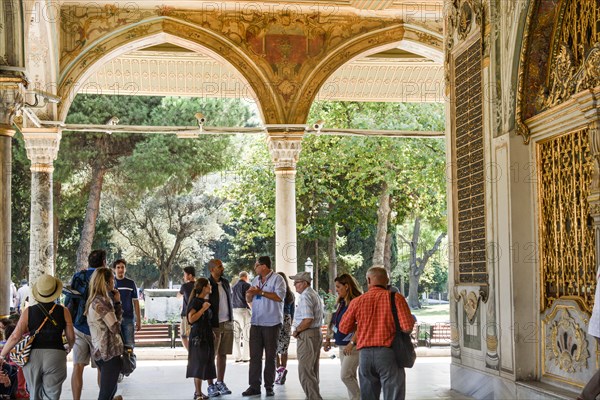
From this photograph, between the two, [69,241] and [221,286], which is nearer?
[221,286]

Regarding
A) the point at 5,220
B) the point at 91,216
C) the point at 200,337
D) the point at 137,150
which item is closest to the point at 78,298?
the point at 200,337

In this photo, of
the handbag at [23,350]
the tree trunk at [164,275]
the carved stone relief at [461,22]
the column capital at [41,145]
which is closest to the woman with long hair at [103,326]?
the handbag at [23,350]

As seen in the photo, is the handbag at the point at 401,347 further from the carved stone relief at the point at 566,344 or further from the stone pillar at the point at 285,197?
the stone pillar at the point at 285,197

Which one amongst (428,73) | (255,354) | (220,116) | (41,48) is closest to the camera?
(255,354)

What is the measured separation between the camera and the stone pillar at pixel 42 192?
48.7ft

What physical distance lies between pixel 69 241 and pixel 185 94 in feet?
42.7

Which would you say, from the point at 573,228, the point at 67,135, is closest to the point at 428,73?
the point at 573,228

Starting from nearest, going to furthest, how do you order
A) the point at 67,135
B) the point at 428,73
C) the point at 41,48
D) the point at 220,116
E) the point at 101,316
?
the point at 101,316 < the point at 41,48 < the point at 428,73 < the point at 67,135 < the point at 220,116

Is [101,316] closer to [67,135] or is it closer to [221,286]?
[221,286]

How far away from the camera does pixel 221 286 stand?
1030cm

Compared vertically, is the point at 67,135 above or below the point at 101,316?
above

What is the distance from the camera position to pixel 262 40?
15.2 meters

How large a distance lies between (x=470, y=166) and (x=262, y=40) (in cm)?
622

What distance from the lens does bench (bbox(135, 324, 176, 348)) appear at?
17297mm
